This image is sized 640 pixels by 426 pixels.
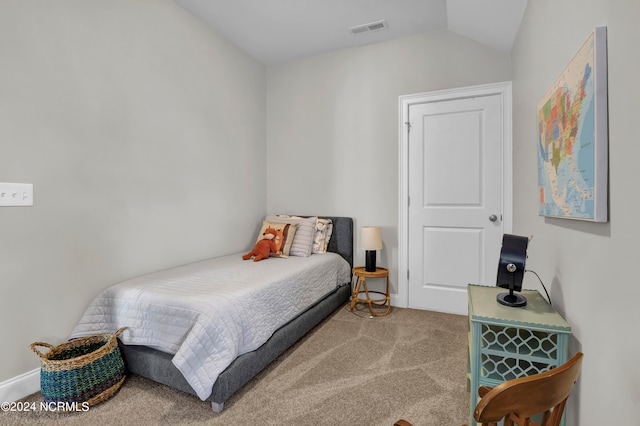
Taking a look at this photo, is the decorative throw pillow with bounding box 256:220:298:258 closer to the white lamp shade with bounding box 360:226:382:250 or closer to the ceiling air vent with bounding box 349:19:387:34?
the white lamp shade with bounding box 360:226:382:250

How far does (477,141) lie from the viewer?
3000 millimetres

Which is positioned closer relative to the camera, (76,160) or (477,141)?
(76,160)

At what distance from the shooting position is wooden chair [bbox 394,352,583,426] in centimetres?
65

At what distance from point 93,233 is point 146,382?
102 cm

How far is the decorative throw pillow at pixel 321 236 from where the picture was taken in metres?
3.41

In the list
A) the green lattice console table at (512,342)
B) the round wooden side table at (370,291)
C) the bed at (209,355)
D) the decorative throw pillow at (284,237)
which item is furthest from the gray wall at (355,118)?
the green lattice console table at (512,342)

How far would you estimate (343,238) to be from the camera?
3467 mm

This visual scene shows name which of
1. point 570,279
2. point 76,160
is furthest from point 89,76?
point 570,279

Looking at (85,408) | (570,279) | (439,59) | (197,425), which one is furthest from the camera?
(439,59)

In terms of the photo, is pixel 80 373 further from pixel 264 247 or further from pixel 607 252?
pixel 607 252

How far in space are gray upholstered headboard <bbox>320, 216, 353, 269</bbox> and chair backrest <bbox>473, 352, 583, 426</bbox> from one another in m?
2.73

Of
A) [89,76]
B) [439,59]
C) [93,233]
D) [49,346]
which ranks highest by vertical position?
[439,59]

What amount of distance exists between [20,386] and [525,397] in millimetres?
2453

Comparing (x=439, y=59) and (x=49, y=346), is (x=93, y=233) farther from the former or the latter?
(x=439, y=59)
